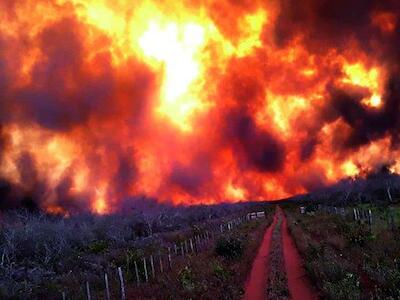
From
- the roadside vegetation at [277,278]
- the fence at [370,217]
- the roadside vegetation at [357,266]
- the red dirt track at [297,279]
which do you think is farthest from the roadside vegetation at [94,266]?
the fence at [370,217]

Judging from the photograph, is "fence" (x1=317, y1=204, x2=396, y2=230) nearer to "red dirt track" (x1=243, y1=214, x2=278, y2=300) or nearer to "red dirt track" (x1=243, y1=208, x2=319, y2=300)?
"red dirt track" (x1=243, y1=208, x2=319, y2=300)

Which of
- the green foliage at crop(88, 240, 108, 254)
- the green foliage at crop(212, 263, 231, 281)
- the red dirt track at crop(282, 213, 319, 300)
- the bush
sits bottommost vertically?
the red dirt track at crop(282, 213, 319, 300)

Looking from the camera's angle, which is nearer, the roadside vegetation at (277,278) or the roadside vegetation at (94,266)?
the roadside vegetation at (277,278)

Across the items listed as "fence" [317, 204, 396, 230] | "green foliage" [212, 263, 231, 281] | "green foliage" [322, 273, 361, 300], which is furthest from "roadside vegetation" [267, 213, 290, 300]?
"fence" [317, 204, 396, 230]

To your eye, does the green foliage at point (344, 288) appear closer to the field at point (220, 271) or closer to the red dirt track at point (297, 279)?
the field at point (220, 271)

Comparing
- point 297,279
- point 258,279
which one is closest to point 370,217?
point 258,279

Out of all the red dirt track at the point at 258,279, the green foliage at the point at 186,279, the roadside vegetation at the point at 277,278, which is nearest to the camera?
the roadside vegetation at the point at 277,278

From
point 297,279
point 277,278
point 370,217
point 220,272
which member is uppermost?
point 370,217

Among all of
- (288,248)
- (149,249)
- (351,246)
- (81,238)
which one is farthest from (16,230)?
(351,246)

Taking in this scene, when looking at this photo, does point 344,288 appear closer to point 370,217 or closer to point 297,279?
point 297,279

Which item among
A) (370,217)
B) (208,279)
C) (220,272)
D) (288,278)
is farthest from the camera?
(370,217)

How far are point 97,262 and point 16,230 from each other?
416 inches

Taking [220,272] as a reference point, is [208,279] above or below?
below

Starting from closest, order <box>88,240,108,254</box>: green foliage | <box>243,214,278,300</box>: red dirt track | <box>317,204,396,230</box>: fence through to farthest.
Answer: <box>243,214,278,300</box>: red dirt track < <box>317,204,396,230</box>: fence < <box>88,240,108,254</box>: green foliage
